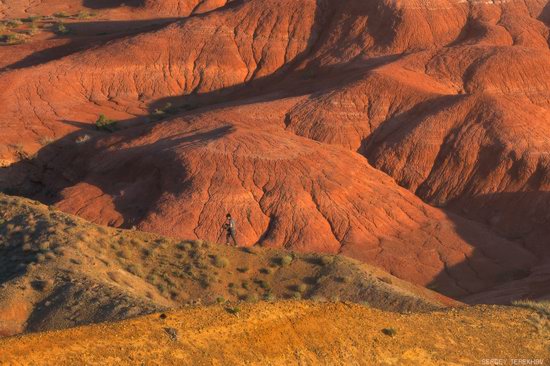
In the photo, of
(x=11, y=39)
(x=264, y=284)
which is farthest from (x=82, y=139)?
(x=264, y=284)

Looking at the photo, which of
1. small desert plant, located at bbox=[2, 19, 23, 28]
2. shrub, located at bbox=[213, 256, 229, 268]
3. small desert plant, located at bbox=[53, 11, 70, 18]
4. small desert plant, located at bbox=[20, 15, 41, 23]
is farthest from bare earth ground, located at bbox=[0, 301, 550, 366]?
small desert plant, located at bbox=[53, 11, 70, 18]

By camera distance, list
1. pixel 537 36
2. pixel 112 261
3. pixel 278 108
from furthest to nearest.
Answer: pixel 537 36 < pixel 278 108 < pixel 112 261

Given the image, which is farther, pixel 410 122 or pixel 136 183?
pixel 410 122

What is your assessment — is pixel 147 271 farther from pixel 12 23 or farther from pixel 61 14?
pixel 61 14

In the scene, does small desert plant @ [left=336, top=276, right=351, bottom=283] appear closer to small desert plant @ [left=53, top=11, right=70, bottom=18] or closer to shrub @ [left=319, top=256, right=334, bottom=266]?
shrub @ [left=319, top=256, right=334, bottom=266]

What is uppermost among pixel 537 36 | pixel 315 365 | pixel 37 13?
pixel 315 365

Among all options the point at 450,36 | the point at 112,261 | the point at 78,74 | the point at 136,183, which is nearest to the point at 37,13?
the point at 78,74

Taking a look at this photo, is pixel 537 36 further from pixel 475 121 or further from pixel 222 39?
pixel 222 39
